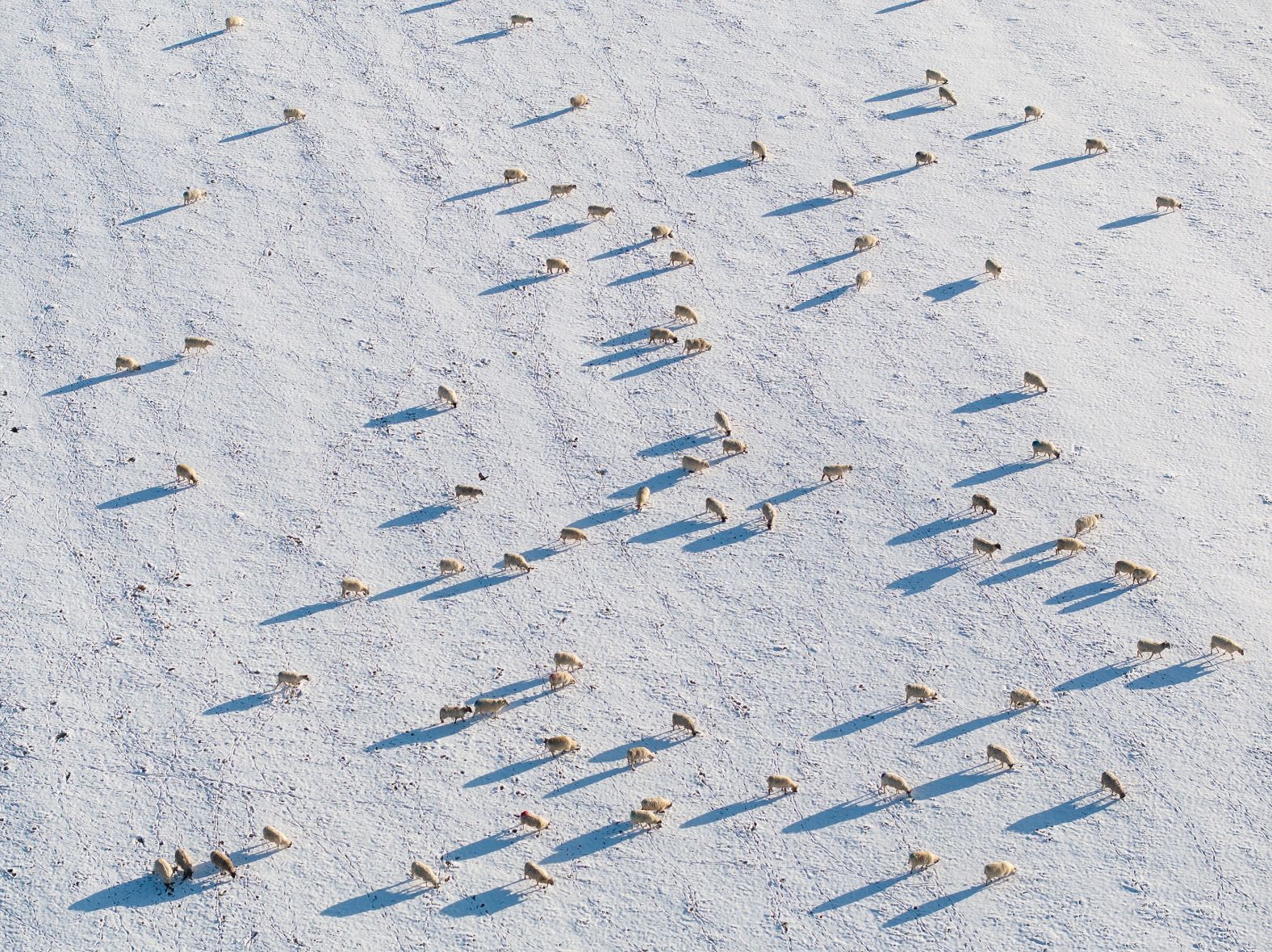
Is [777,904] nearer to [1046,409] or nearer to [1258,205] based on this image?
[1046,409]

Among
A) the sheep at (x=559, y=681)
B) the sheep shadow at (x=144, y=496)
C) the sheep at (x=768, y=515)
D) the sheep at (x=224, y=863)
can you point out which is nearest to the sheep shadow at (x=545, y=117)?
the sheep shadow at (x=144, y=496)

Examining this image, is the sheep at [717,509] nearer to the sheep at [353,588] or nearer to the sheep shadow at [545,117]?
the sheep at [353,588]

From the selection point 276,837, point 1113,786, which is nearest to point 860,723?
point 1113,786

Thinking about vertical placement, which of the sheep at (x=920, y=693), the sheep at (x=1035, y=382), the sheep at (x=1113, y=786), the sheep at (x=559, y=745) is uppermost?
the sheep at (x=1035, y=382)

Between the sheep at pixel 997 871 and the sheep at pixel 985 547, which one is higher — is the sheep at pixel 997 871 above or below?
below

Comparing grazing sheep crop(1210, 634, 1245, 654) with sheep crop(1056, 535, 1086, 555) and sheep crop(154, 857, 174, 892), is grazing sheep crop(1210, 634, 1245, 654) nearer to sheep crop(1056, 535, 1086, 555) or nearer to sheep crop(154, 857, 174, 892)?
sheep crop(1056, 535, 1086, 555)
